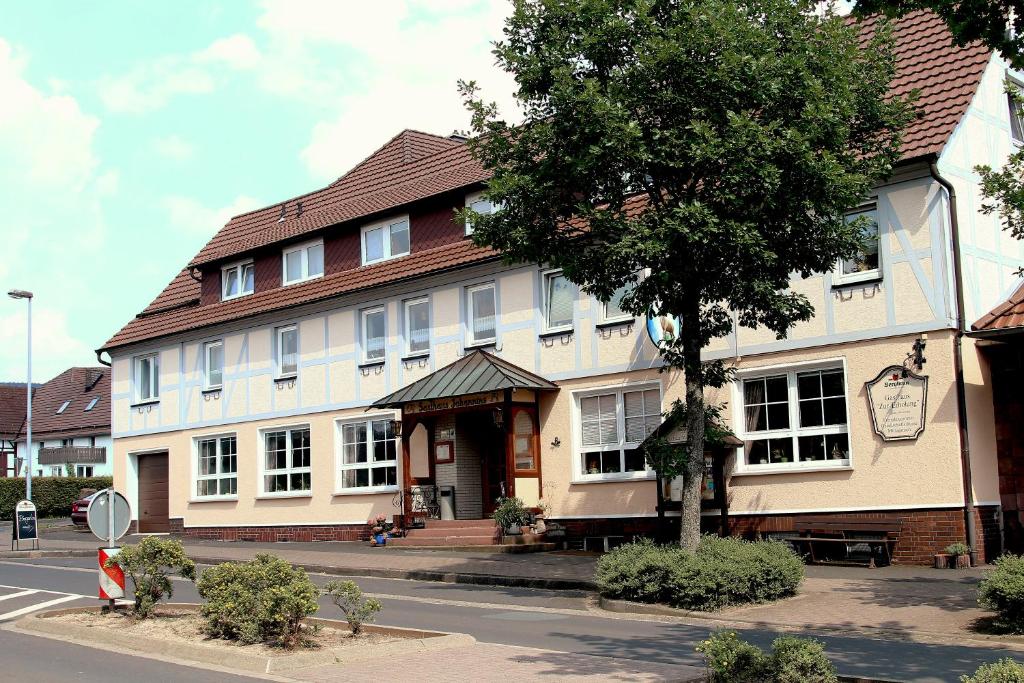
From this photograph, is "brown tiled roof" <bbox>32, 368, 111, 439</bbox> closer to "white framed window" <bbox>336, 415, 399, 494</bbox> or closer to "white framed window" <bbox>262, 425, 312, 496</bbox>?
"white framed window" <bbox>262, 425, 312, 496</bbox>

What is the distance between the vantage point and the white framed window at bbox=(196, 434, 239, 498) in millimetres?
31812

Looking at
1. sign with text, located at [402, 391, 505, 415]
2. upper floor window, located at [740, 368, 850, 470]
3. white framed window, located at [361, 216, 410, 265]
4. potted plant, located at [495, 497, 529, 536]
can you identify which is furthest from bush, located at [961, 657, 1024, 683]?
white framed window, located at [361, 216, 410, 265]

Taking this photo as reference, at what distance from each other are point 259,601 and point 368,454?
54.8 feet

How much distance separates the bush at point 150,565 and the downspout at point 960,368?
11.9m

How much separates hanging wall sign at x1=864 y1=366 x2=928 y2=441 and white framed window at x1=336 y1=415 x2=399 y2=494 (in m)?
11.6

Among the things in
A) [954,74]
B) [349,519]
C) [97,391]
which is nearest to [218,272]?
[349,519]

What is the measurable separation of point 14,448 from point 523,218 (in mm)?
59063

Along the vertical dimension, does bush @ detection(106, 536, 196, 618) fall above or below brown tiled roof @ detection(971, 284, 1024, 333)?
below

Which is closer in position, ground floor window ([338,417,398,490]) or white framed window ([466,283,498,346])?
white framed window ([466,283,498,346])

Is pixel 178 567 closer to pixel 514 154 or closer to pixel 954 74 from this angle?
pixel 514 154

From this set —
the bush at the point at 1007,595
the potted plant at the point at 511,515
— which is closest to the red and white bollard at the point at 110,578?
the bush at the point at 1007,595

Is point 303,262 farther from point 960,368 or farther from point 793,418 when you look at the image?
point 960,368

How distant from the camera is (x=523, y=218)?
16.8 meters

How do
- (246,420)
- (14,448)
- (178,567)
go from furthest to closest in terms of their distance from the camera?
(14,448)
(246,420)
(178,567)
